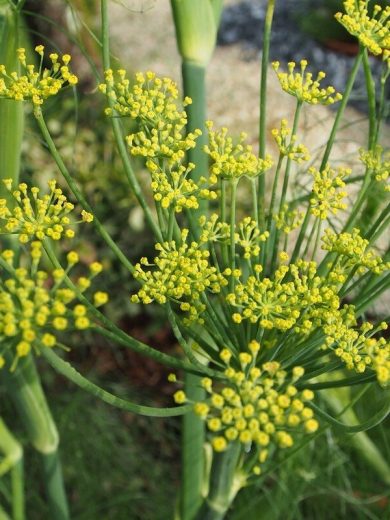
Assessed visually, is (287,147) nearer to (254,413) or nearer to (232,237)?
(232,237)

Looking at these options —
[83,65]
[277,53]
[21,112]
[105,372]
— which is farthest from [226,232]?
[277,53]

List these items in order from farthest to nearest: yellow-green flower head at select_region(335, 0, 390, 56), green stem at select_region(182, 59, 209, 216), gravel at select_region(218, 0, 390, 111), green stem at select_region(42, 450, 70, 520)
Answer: gravel at select_region(218, 0, 390, 111) → green stem at select_region(42, 450, 70, 520) → green stem at select_region(182, 59, 209, 216) → yellow-green flower head at select_region(335, 0, 390, 56)

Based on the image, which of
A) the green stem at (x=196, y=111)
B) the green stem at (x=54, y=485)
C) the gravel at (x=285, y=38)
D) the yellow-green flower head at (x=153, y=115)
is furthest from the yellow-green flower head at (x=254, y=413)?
the gravel at (x=285, y=38)

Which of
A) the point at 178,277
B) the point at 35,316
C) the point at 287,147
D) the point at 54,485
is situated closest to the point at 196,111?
the point at 287,147

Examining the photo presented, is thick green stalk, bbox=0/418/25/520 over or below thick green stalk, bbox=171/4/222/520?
below

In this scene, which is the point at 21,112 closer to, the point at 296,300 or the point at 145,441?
the point at 296,300

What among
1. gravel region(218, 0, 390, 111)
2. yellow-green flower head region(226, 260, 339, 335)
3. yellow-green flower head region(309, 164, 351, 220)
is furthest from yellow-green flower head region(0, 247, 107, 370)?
gravel region(218, 0, 390, 111)

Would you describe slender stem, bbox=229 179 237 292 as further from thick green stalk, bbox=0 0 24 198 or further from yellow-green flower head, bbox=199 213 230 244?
thick green stalk, bbox=0 0 24 198
